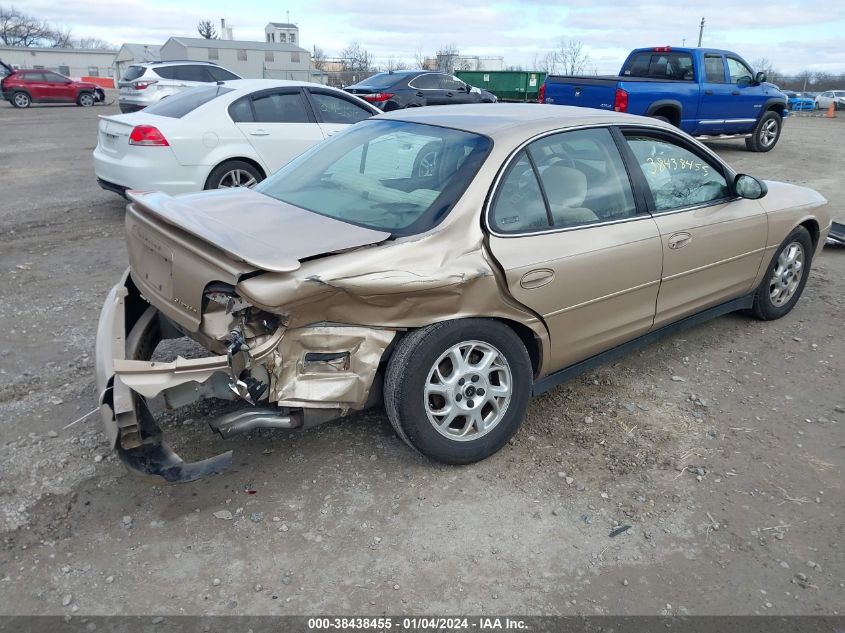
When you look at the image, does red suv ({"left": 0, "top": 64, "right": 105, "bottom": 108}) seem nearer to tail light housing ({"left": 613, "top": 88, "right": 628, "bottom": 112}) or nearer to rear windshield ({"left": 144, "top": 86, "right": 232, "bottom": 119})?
rear windshield ({"left": 144, "top": 86, "right": 232, "bottom": 119})

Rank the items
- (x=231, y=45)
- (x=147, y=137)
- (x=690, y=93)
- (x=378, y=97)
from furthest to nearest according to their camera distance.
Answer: (x=231, y=45) → (x=378, y=97) → (x=690, y=93) → (x=147, y=137)

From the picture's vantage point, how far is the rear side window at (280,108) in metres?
7.61

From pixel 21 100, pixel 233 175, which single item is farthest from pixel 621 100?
pixel 21 100

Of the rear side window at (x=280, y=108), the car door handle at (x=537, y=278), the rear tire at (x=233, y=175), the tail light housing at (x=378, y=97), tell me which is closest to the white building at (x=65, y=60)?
the tail light housing at (x=378, y=97)

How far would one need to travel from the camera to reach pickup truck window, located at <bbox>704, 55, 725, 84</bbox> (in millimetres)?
12703

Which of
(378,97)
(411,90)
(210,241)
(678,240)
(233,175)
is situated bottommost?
(233,175)

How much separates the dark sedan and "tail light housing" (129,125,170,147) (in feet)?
32.2

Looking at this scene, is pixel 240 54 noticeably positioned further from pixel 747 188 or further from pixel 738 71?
pixel 747 188

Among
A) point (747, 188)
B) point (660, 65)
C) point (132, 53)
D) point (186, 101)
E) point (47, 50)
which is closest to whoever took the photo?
point (747, 188)

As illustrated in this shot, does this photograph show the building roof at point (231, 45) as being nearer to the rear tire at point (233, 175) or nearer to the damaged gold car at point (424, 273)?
the rear tire at point (233, 175)

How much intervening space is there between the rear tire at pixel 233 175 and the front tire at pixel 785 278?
5.07 meters

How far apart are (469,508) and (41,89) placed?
103 feet

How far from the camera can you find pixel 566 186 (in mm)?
3568

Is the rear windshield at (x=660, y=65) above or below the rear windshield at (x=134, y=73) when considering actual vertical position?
above
